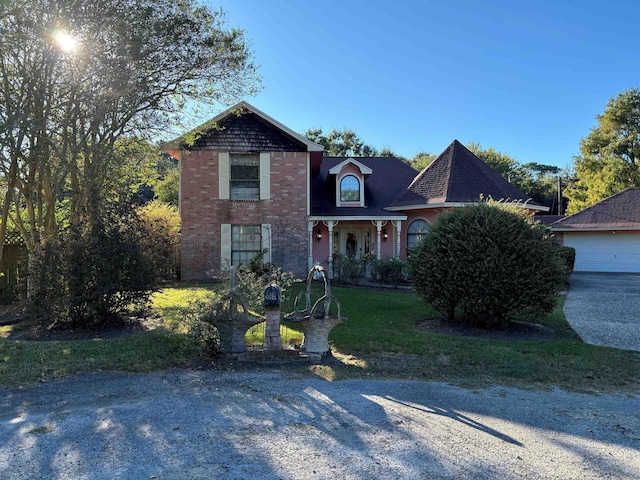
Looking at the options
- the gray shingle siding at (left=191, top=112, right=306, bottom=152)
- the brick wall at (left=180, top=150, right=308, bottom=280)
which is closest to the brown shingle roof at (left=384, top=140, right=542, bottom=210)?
the brick wall at (left=180, top=150, right=308, bottom=280)

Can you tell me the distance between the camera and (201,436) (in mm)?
3582

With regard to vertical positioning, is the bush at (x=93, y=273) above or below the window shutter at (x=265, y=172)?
below

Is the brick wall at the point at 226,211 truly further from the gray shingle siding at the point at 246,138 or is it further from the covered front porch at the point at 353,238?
the covered front porch at the point at 353,238

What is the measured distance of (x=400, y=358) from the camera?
635cm

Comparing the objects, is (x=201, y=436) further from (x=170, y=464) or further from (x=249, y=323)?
(x=249, y=323)

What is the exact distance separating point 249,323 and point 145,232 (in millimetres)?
3709

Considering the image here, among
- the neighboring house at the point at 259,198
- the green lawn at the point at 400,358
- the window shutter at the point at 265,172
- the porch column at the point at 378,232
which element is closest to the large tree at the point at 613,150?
the neighboring house at the point at 259,198

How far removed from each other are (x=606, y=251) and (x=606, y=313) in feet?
46.6

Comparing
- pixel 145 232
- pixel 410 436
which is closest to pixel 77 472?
pixel 410 436

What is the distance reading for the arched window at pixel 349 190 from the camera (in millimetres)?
17531

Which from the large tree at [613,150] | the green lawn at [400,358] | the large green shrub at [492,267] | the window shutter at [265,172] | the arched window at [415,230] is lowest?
the green lawn at [400,358]

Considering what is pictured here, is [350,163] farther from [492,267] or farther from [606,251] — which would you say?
[606,251]

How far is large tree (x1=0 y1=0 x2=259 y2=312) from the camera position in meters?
8.09

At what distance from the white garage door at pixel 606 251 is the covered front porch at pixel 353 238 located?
11.6 metres
